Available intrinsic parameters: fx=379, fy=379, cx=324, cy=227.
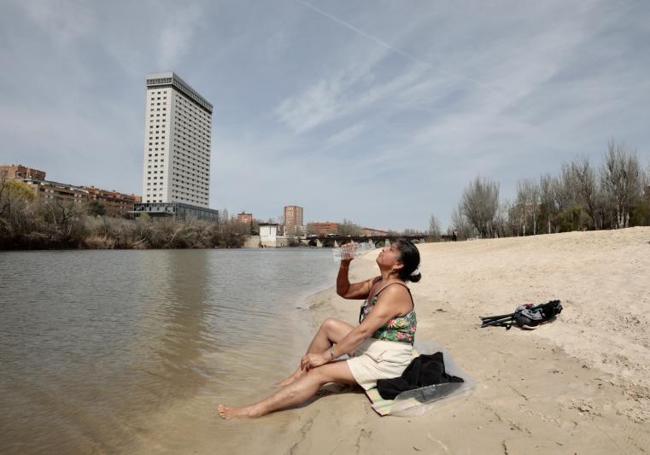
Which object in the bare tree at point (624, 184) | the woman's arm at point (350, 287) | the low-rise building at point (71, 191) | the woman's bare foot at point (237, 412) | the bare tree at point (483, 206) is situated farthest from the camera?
the low-rise building at point (71, 191)

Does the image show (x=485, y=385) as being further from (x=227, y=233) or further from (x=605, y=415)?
(x=227, y=233)

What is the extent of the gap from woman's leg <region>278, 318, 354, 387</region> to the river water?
36.8 inches

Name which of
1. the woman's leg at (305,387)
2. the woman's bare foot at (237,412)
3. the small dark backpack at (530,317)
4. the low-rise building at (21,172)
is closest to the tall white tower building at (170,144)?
the low-rise building at (21,172)

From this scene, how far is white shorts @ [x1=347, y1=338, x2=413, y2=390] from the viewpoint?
145 inches

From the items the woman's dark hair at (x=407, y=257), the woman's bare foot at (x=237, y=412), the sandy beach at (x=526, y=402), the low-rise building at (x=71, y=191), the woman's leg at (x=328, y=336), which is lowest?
the woman's bare foot at (x=237, y=412)


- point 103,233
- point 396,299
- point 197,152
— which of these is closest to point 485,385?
point 396,299

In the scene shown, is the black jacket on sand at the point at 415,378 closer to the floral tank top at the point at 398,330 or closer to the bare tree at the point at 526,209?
the floral tank top at the point at 398,330

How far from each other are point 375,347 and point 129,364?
446cm

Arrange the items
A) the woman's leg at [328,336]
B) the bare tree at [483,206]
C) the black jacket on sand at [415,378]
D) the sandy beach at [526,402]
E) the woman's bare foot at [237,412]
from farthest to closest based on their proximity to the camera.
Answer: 1. the bare tree at [483,206]
2. the woman's leg at [328,336]
3. the woman's bare foot at [237,412]
4. the black jacket on sand at [415,378]
5. the sandy beach at [526,402]

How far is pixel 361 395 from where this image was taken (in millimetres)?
4020

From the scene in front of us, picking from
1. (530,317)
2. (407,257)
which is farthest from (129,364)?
(530,317)

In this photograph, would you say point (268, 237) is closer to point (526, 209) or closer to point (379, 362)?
point (526, 209)

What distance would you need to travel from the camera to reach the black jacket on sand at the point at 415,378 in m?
3.57

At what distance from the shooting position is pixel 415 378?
141 inches
